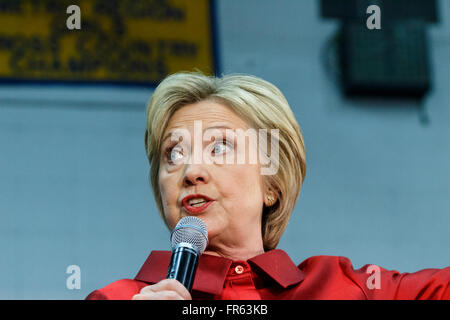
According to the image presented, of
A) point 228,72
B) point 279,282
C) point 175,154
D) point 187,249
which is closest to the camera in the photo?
point 187,249

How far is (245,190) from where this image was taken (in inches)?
68.8

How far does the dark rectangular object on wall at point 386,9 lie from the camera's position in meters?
3.52

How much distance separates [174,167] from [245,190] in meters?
0.18

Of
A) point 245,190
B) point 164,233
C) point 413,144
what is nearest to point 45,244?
point 164,233

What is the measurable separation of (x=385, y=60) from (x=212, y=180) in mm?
2091

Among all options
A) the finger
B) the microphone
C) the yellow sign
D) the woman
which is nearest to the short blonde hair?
the woman

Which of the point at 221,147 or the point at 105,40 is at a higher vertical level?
the point at 105,40

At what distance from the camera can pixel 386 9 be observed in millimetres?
3566

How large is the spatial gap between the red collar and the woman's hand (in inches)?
15.2

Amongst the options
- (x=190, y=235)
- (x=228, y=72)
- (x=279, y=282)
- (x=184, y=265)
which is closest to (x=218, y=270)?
(x=279, y=282)

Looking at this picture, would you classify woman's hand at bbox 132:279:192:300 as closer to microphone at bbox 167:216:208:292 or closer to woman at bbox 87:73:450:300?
microphone at bbox 167:216:208:292

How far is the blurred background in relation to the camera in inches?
123

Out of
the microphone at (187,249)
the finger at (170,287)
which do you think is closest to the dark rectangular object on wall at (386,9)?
the microphone at (187,249)

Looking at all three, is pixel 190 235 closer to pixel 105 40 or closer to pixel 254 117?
pixel 254 117
